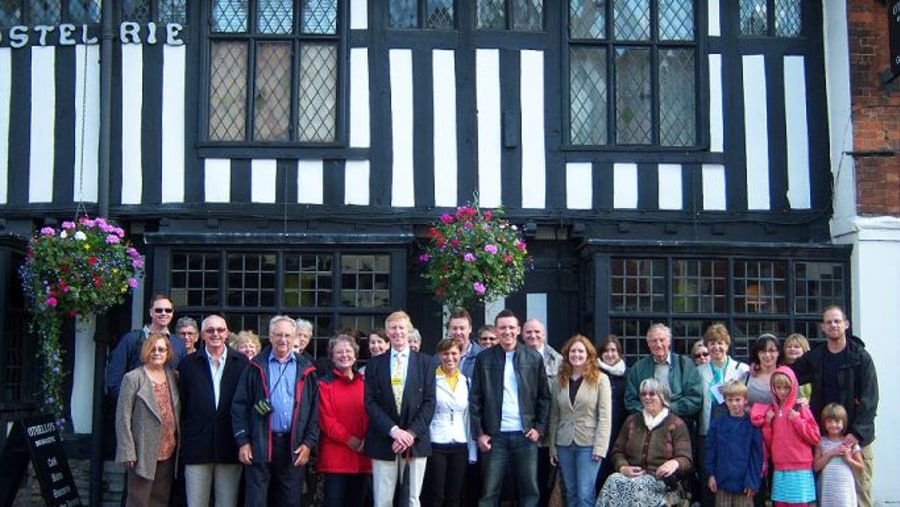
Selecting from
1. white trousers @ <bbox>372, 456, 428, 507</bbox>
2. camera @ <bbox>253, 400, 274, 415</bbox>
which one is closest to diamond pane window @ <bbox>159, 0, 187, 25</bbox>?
camera @ <bbox>253, 400, 274, 415</bbox>

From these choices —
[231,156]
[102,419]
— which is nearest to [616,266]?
[231,156]

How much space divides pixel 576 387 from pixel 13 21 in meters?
6.44

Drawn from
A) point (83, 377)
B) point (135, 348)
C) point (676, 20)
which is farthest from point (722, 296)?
point (83, 377)

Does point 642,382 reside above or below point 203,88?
below

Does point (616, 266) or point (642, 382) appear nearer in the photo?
point (642, 382)

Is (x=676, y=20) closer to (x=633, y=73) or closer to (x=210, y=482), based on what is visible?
(x=633, y=73)

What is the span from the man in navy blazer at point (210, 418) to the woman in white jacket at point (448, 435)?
1434 mm

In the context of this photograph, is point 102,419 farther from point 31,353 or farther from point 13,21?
point 13,21

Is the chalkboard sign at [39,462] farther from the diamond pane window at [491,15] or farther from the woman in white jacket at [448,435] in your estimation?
the diamond pane window at [491,15]

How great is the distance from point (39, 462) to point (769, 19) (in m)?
7.75

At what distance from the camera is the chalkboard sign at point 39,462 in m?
9.13

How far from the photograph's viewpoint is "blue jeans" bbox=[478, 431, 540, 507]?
8.44 m

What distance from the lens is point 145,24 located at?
10.7 meters

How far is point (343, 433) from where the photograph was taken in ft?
27.0
